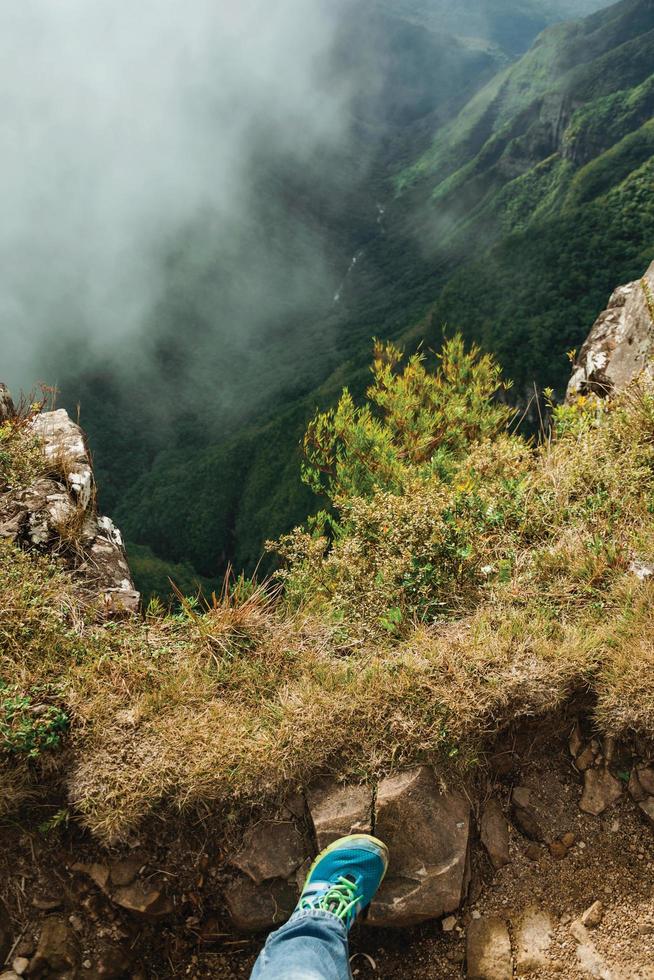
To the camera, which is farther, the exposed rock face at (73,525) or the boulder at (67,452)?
the boulder at (67,452)

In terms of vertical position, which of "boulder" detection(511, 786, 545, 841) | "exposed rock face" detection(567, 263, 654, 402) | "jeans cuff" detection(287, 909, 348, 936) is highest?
"exposed rock face" detection(567, 263, 654, 402)

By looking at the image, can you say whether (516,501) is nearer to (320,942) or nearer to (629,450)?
(629,450)

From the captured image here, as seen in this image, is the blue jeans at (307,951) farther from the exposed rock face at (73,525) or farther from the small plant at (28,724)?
the exposed rock face at (73,525)

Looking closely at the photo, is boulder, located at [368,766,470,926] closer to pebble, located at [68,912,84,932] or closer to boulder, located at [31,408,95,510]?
pebble, located at [68,912,84,932]

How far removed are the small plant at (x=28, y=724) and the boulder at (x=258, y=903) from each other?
1215mm

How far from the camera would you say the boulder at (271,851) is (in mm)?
3082

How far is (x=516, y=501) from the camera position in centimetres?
468

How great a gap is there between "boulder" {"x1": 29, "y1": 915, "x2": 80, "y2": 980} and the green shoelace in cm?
119

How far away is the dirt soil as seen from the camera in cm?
293

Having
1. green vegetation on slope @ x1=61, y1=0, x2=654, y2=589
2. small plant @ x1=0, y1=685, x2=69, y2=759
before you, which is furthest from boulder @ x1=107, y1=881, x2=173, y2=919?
green vegetation on slope @ x1=61, y1=0, x2=654, y2=589

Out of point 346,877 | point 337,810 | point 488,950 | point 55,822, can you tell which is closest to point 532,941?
point 488,950

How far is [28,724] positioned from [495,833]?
2519 mm

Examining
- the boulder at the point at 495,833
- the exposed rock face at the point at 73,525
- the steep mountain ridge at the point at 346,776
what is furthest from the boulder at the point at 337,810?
the exposed rock face at the point at 73,525

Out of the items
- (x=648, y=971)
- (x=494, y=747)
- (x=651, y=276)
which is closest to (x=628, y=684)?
(x=494, y=747)
